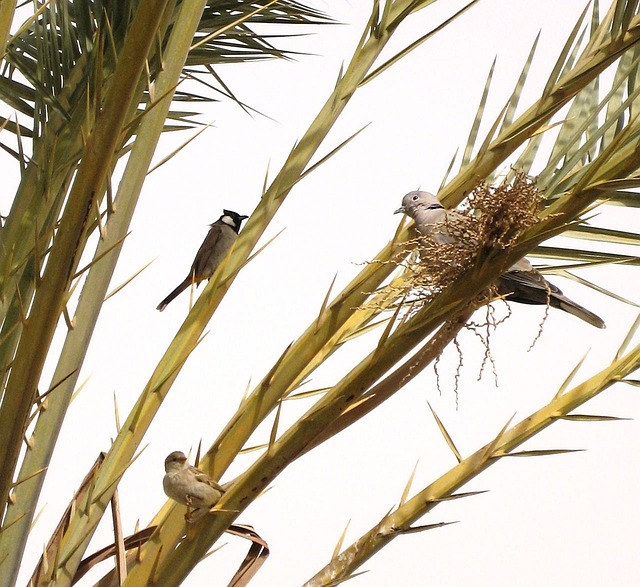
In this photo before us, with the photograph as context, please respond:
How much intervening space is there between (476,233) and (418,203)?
0.73 metres

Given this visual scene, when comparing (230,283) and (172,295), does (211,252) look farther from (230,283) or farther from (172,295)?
(230,283)

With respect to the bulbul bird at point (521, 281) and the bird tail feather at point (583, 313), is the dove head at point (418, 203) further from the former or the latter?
the bird tail feather at point (583, 313)

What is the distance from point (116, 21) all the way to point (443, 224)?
1.24 meters

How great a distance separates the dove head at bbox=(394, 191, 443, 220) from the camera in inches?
112

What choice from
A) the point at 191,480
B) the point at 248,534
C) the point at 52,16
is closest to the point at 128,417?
the point at 191,480

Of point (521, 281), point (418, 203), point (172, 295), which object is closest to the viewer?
point (521, 281)

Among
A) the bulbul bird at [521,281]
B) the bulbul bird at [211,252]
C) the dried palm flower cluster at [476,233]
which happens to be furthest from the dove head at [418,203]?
the bulbul bird at [211,252]

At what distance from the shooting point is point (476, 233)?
2.24 meters

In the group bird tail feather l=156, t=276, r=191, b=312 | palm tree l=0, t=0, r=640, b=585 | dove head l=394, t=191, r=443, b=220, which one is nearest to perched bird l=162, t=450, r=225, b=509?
palm tree l=0, t=0, r=640, b=585

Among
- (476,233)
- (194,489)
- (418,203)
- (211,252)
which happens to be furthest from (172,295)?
(476,233)

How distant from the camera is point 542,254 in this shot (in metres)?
2.77

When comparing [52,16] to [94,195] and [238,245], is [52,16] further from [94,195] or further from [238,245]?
[94,195]

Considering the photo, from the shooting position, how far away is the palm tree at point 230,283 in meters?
2.02

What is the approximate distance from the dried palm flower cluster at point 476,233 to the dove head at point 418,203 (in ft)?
1.07
